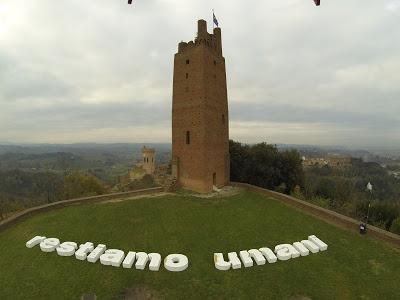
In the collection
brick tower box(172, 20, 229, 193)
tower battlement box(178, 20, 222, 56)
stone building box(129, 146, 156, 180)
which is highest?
tower battlement box(178, 20, 222, 56)

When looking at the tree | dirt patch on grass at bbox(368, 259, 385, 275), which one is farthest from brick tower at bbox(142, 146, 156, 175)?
dirt patch on grass at bbox(368, 259, 385, 275)

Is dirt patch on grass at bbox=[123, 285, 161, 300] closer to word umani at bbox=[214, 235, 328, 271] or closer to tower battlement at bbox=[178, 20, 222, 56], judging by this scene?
word umani at bbox=[214, 235, 328, 271]

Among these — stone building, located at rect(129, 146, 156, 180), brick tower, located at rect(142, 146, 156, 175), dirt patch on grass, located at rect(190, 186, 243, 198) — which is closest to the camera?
dirt patch on grass, located at rect(190, 186, 243, 198)

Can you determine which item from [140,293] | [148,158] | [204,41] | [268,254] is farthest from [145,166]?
[140,293]

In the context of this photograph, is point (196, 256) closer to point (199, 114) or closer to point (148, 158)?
point (199, 114)

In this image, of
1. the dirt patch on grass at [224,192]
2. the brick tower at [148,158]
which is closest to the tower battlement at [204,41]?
the dirt patch on grass at [224,192]

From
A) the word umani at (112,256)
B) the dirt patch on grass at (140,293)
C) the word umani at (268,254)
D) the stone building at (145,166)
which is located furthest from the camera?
the stone building at (145,166)

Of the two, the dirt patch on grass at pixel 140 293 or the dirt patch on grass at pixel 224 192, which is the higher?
the dirt patch on grass at pixel 224 192

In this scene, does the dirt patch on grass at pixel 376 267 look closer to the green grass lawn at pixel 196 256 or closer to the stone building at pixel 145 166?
the green grass lawn at pixel 196 256
